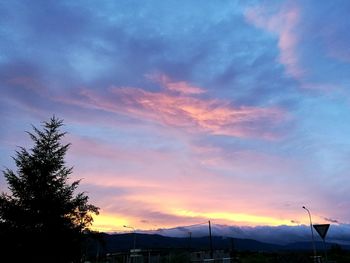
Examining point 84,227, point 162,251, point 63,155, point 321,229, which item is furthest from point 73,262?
point 162,251

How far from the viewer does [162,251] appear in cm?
10194

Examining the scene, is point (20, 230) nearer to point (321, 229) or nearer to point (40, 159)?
point (40, 159)

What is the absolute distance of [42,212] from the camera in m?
25.3

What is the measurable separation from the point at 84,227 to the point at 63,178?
10.5 feet

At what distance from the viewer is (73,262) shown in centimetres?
2741

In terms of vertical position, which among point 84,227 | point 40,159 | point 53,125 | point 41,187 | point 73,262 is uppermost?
point 53,125

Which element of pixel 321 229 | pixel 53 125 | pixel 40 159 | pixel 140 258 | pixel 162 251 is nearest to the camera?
pixel 321 229

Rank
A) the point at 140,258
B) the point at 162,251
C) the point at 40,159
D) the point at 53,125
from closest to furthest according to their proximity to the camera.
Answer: the point at 40,159, the point at 53,125, the point at 140,258, the point at 162,251

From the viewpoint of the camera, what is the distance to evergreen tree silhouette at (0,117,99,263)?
2483 cm

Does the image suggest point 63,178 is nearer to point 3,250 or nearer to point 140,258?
point 3,250

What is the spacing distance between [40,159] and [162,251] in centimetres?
7922

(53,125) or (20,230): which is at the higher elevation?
(53,125)

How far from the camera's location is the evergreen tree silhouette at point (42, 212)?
24.8 meters

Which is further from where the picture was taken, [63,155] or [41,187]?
[63,155]
